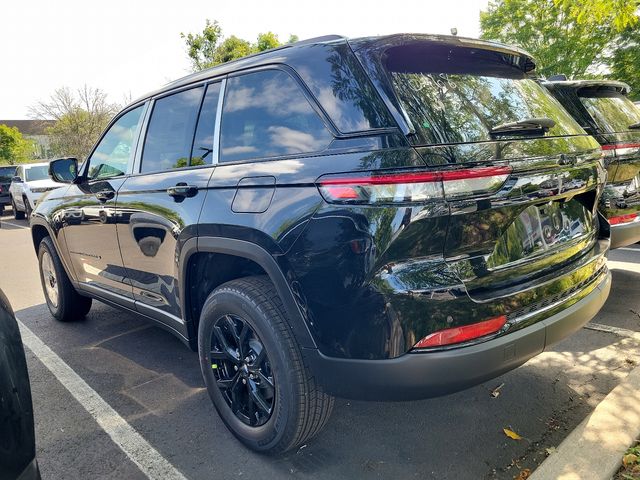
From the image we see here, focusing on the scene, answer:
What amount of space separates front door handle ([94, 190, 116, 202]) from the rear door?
4.3 inches

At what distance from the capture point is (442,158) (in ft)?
6.18

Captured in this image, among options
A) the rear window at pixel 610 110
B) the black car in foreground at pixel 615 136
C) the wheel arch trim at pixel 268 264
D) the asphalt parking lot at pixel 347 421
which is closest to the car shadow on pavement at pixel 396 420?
the asphalt parking lot at pixel 347 421

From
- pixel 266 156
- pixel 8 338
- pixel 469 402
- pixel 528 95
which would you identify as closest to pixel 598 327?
pixel 469 402

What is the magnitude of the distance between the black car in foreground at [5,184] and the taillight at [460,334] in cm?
1943

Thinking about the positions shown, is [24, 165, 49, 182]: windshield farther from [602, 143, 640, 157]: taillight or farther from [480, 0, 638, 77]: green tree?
[480, 0, 638, 77]: green tree

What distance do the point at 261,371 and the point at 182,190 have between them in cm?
109

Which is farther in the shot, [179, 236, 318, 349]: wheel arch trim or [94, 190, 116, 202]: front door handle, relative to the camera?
[94, 190, 116, 202]: front door handle

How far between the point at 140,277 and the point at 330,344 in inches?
71.6

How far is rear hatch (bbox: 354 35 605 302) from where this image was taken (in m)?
1.91

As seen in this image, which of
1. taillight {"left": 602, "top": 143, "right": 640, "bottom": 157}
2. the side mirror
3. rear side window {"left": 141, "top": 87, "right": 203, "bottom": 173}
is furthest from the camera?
taillight {"left": 602, "top": 143, "right": 640, "bottom": 157}

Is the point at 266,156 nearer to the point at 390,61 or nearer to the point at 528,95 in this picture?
the point at 390,61

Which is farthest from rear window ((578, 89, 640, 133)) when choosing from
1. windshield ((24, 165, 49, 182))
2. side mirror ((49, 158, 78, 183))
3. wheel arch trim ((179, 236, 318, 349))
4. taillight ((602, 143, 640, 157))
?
windshield ((24, 165, 49, 182))

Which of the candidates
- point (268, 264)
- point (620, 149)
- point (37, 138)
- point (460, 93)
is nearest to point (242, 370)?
point (268, 264)

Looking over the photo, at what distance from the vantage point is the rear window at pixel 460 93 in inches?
79.0
